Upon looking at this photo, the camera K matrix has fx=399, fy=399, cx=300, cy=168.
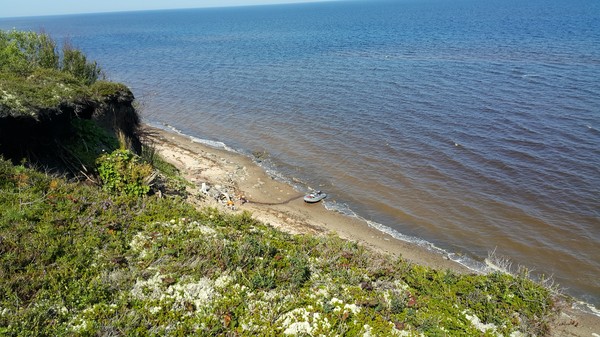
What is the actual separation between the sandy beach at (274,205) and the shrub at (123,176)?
4.48 meters

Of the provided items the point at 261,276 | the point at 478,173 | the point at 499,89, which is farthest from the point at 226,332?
the point at 499,89

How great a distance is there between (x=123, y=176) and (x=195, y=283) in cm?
646

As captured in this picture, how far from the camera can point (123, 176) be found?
1371 centimetres

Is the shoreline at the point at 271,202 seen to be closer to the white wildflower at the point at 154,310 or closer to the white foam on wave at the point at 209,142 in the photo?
the white foam on wave at the point at 209,142

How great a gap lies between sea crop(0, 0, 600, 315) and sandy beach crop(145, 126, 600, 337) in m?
0.95

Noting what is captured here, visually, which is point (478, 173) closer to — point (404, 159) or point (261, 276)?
point (404, 159)

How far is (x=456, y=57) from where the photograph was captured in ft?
180

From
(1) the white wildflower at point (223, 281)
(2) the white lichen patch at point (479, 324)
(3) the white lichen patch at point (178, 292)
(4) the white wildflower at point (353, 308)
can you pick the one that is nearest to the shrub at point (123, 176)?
(3) the white lichen patch at point (178, 292)

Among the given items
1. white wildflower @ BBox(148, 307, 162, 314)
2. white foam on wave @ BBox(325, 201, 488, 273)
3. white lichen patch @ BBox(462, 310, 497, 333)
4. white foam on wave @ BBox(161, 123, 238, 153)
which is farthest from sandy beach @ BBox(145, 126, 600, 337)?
white wildflower @ BBox(148, 307, 162, 314)

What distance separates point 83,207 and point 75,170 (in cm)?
389

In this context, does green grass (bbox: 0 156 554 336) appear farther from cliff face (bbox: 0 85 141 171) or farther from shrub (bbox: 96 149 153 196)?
cliff face (bbox: 0 85 141 171)

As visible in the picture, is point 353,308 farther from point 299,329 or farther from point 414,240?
point 414,240

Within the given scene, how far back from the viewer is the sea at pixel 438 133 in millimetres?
19609

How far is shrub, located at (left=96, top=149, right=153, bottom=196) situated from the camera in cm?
1352
